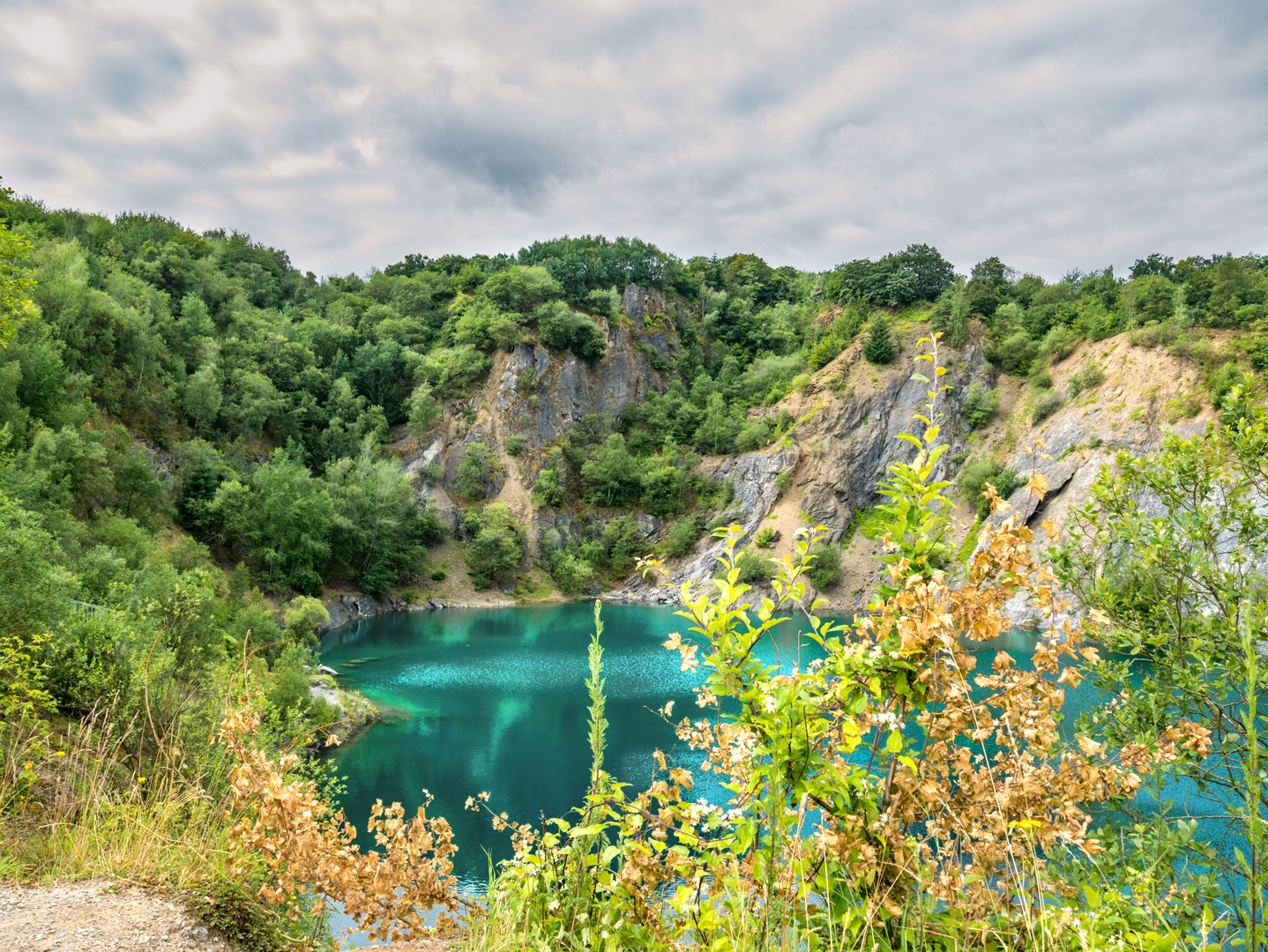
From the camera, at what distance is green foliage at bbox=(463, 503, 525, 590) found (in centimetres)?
4666

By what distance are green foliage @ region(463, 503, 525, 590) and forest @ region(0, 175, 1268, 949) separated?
26 centimetres

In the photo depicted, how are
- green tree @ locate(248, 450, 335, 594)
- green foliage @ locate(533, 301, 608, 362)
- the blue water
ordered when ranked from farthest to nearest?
green foliage @ locate(533, 301, 608, 362), green tree @ locate(248, 450, 335, 594), the blue water

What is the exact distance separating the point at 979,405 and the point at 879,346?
966 cm

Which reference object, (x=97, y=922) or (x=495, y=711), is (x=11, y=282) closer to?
(x=97, y=922)

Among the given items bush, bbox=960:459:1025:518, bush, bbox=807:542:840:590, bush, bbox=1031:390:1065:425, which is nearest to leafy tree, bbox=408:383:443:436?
bush, bbox=807:542:840:590

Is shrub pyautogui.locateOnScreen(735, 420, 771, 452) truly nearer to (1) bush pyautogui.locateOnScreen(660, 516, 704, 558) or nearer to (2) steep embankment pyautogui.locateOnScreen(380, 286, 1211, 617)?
(2) steep embankment pyautogui.locateOnScreen(380, 286, 1211, 617)

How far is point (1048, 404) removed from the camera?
4644 centimetres

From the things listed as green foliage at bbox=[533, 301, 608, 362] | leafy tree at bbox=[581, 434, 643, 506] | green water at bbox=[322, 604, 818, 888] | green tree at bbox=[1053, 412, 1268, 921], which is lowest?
green water at bbox=[322, 604, 818, 888]

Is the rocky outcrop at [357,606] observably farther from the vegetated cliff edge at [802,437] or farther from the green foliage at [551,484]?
the green foliage at [551,484]

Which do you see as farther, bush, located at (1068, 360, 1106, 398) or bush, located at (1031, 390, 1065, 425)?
bush, located at (1031, 390, 1065, 425)

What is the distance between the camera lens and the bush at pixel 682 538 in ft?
170

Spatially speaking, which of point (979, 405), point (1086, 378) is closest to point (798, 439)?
point (979, 405)

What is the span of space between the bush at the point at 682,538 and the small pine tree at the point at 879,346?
71.9 feet

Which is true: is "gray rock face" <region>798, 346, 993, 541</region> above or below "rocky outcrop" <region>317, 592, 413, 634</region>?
above
